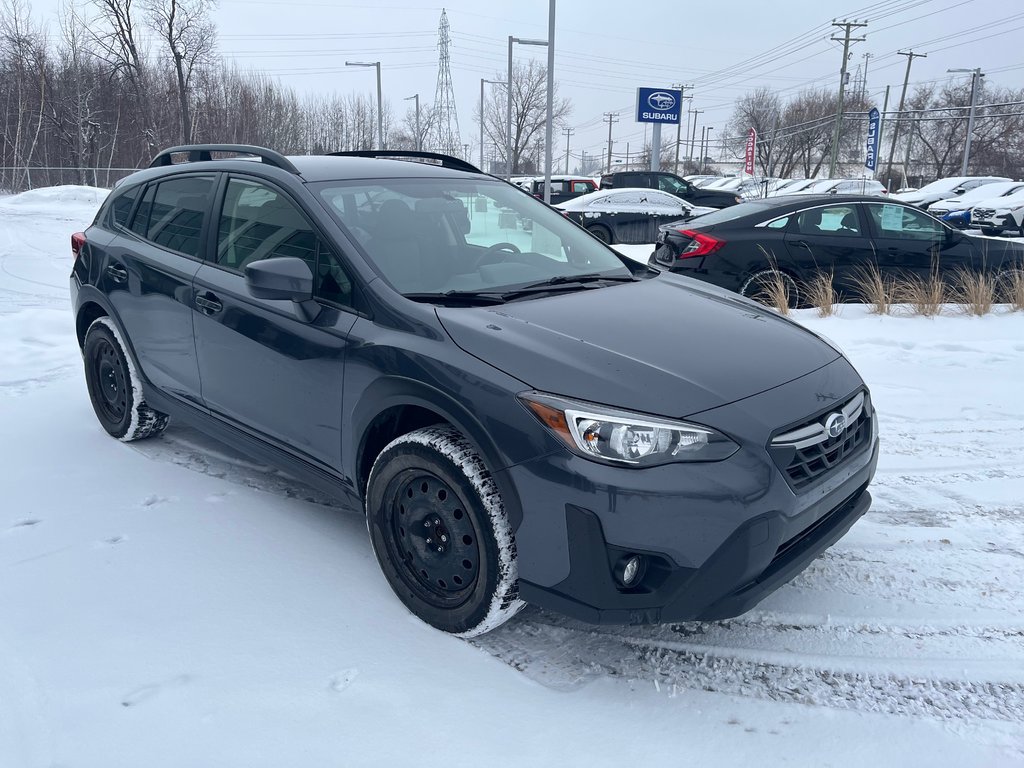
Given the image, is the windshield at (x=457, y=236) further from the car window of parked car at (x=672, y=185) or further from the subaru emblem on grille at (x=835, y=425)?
the car window of parked car at (x=672, y=185)

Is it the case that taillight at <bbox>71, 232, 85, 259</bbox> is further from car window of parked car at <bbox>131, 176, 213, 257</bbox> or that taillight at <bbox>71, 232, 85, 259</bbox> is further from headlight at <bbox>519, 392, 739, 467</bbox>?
headlight at <bbox>519, 392, 739, 467</bbox>

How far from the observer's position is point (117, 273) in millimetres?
4441

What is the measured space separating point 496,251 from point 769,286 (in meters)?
5.46

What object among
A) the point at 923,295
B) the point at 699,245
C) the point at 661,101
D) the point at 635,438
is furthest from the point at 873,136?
the point at 635,438

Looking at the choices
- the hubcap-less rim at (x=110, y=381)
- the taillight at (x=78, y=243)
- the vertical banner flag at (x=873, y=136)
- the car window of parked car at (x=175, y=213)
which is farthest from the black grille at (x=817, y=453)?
the vertical banner flag at (x=873, y=136)

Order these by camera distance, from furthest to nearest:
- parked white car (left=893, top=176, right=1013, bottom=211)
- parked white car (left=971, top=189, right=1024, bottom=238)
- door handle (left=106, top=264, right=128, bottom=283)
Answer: parked white car (left=893, top=176, right=1013, bottom=211), parked white car (left=971, top=189, right=1024, bottom=238), door handle (left=106, top=264, right=128, bottom=283)

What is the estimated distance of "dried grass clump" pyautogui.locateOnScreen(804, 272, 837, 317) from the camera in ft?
26.2

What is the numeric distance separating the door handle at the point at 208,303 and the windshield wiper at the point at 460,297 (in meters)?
1.16

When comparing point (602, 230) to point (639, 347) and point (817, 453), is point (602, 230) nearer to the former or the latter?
point (639, 347)

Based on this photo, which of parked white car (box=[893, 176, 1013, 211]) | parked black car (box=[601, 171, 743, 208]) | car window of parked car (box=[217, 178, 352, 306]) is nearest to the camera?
car window of parked car (box=[217, 178, 352, 306])

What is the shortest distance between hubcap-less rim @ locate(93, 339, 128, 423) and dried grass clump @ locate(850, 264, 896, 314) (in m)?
7.03

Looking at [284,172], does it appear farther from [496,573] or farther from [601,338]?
[496,573]

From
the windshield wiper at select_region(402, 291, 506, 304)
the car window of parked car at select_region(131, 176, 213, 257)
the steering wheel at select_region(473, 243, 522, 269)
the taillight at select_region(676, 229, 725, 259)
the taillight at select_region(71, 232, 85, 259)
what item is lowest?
the taillight at select_region(676, 229, 725, 259)

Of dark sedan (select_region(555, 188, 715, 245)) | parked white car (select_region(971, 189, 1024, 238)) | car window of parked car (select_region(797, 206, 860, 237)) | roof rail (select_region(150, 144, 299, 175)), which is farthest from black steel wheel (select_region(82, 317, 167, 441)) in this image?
parked white car (select_region(971, 189, 1024, 238))
